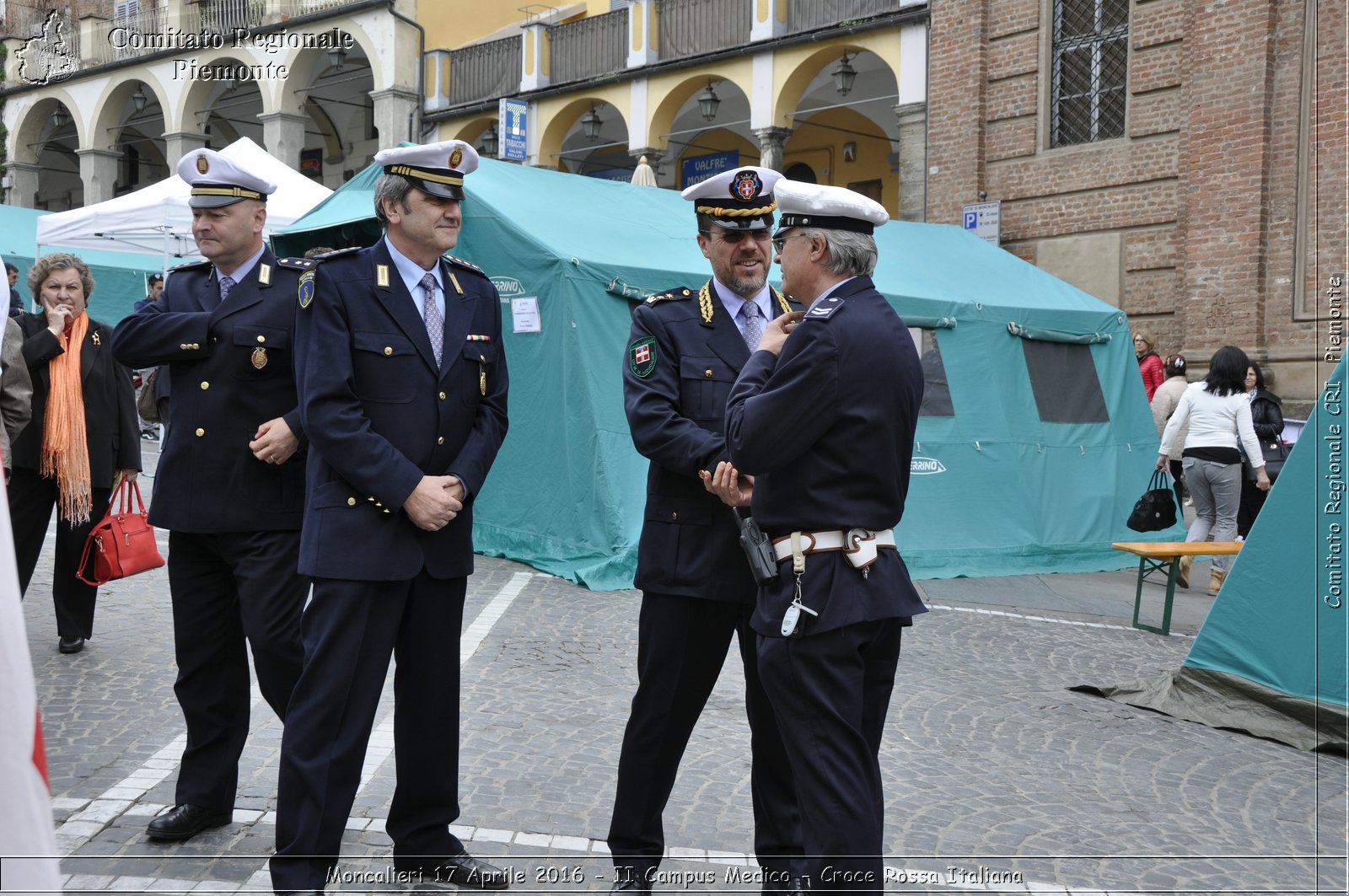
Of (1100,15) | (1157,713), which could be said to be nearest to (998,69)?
(1100,15)

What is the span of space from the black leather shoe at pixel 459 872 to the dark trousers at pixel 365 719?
2 cm

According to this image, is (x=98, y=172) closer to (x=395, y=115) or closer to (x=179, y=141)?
(x=179, y=141)

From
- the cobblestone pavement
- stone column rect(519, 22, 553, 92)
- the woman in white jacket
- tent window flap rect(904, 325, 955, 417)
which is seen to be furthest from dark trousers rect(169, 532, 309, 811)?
stone column rect(519, 22, 553, 92)

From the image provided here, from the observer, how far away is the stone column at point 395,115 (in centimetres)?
2481

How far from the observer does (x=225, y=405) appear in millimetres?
3902

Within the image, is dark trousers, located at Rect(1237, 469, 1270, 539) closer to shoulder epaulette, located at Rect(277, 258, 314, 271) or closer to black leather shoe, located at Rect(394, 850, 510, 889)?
black leather shoe, located at Rect(394, 850, 510, 889)

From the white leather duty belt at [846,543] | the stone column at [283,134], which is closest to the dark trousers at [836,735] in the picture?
the white leather duty belt at [846,543]

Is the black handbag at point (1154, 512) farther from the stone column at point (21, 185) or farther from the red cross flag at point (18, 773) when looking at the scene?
the stone column at point (21, 185)

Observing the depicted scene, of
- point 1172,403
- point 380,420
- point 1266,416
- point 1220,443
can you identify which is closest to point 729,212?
point 380,420

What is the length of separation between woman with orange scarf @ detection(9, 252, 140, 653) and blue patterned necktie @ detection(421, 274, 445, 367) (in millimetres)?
3142

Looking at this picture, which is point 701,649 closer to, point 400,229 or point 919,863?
point 919,863

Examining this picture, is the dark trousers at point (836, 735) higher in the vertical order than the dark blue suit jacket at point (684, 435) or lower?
lower

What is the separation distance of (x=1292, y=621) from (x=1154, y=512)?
447 cm

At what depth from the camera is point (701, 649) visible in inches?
142
